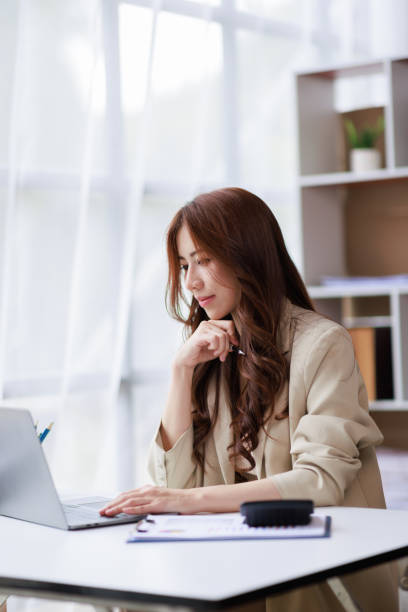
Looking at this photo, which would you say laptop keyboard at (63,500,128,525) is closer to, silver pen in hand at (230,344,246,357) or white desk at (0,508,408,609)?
white desk at (0,508,408,609)

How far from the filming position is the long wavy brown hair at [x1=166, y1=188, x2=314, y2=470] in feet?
5.83

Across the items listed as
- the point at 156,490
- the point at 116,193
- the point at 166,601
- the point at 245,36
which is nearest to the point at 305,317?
the point at 156,490

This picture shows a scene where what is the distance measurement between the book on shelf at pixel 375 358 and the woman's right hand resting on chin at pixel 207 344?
5.67ft

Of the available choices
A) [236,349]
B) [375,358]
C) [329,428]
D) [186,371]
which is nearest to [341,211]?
[375,358]

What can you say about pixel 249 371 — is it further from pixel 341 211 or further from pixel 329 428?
pixel 341 211

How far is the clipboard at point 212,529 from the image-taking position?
49.6 inches

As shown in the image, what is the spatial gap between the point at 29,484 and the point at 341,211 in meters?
2.54

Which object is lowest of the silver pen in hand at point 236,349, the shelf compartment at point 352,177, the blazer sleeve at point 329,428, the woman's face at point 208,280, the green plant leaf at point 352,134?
the blazer sleeve at point 329,428

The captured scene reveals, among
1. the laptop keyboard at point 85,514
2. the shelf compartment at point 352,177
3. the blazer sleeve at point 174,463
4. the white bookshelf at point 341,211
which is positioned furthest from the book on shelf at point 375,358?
the laptop keyboard at point 85,514

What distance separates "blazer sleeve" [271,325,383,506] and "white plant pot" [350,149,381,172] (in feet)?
6.25

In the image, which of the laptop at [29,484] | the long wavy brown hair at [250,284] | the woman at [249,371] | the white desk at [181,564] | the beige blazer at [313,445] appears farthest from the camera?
the long wavy brown hair at [250,284]

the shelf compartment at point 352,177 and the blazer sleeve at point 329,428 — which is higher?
the shelf compartment at point 352,177

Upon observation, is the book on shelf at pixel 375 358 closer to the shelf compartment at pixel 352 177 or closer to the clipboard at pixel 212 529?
the shelf compartment at pixel 352 177

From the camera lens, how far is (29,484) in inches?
56.2
